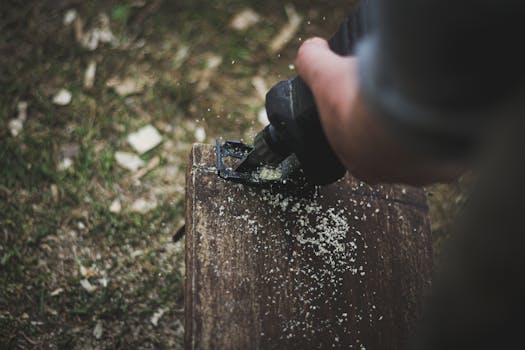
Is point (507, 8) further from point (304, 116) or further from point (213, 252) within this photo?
point (213, 252)

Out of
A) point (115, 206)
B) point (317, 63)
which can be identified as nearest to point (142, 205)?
point (115, 206)

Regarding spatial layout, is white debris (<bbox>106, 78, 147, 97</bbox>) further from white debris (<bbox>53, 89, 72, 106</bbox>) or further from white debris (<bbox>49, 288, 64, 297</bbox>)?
white debris (<bbox>49, 288, 64, 297</bbox>)

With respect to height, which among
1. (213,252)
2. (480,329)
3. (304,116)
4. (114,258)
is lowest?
(480,329)

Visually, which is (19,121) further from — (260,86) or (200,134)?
(260,86)

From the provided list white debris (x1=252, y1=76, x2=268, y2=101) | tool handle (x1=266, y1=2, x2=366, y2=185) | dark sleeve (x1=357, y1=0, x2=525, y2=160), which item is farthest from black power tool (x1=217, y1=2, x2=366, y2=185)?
white debris (x1=252, y1=76, x2=268, y2=101)

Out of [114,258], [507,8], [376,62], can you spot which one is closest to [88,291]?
[114,258]

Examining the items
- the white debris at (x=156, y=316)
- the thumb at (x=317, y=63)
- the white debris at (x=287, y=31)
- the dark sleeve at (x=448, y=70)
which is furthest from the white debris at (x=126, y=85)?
the dark sleeve at (x=448, y=70)
